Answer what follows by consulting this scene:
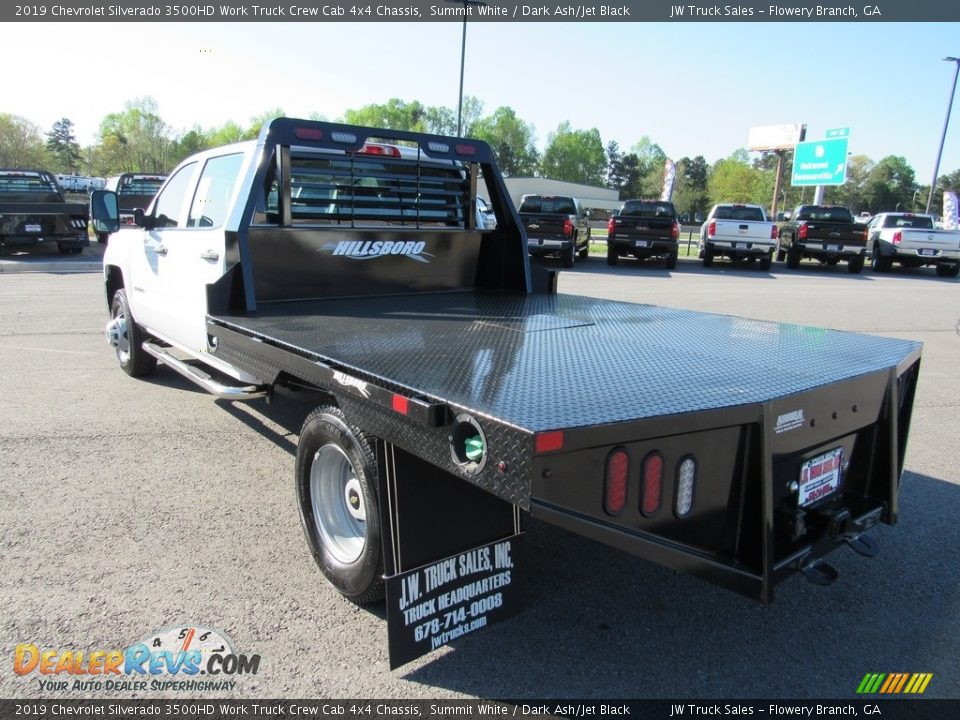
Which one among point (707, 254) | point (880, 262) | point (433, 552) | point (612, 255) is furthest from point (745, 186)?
point (433, 552)

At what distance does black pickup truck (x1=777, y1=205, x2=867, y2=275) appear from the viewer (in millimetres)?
21031

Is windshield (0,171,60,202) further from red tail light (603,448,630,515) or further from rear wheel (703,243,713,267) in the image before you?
red tail light (603,448,630,515)

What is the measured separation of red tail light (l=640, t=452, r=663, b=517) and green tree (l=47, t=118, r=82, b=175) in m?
118

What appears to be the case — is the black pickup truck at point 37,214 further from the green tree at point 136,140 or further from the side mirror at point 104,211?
the green tree at point 136,140

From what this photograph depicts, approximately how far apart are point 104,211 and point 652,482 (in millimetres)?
5399

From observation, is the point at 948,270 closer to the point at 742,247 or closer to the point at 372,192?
the point at 742,247

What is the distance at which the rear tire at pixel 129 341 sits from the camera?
245 inches

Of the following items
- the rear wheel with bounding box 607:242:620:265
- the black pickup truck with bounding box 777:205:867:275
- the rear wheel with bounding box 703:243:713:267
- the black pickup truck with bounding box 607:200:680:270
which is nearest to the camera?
the black pickup truck with bounding box 607:200:680:270

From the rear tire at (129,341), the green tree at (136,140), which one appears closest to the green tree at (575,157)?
the green tree at (136,140)

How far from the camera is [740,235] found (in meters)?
20.7

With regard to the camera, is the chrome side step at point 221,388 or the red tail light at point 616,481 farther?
the chrome side step at point 221,388

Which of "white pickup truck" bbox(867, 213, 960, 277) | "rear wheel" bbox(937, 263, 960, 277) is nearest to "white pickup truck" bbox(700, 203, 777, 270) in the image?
"white pickup truck" bbox(867, 213, 960, 277)

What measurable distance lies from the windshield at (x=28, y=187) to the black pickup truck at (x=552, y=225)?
40.9 feet
